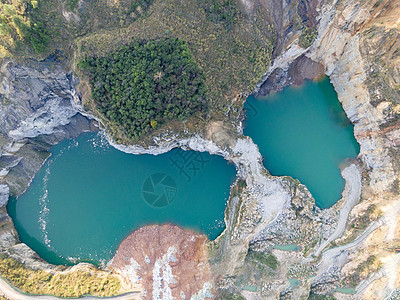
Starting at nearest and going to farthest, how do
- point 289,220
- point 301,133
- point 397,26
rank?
point 397,26 < point 289,220 < point 301,133

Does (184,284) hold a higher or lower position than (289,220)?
lower

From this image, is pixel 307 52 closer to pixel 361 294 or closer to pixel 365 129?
pixel 365 129

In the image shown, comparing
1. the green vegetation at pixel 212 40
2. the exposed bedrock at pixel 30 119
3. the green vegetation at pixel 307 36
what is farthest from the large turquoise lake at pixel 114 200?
the green vegetation at pixel 307 36

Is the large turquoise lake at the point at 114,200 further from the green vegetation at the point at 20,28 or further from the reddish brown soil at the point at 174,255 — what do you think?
the green vegetation at the point at 20,28

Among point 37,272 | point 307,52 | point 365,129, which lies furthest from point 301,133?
point 37,272

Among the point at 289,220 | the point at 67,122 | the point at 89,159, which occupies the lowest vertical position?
the point at 289,220

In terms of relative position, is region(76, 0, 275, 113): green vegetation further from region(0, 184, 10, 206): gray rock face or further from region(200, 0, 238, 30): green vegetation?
region(0, 184, 10, 206): gray rock face

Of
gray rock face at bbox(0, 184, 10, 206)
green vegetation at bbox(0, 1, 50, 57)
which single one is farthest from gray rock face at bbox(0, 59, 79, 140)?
gray rock face at bbox(0, 184, 10, 206)
